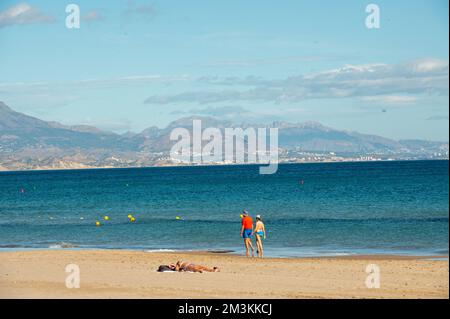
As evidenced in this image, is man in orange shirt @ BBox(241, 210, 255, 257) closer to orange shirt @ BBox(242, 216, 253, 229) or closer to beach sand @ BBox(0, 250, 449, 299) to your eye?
orange shirt @ BBox(242, 216, 253, 229)

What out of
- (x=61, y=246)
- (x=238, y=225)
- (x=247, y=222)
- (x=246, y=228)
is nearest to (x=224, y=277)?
(x=247, y=222)

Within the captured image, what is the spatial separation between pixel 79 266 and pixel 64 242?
15168 mm

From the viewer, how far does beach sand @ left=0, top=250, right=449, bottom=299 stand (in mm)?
19828

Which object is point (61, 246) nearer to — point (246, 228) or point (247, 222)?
point (246, 228)

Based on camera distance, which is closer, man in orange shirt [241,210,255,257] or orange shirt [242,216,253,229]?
orange shirt [242,216,253,229]

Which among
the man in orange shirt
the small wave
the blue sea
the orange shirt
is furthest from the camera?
the small wave

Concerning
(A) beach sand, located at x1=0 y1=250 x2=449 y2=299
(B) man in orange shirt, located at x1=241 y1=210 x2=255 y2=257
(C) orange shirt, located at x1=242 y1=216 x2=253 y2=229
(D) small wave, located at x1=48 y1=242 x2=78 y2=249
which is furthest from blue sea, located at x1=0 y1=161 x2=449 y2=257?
(A) beach sand, located at x1=0 y1=250 x2=449 y2=299

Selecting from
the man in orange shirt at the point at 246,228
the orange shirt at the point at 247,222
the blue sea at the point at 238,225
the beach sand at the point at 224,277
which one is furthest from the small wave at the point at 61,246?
the orange shirt at the point at 247,222

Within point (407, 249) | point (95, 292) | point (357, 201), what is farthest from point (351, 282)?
point (357, 201)

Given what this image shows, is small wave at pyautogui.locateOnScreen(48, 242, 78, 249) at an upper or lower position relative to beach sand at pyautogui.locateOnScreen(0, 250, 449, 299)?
upper

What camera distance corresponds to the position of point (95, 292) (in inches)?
778

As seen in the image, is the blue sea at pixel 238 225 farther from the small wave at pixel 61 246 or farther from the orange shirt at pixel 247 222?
the orange shirt at pixel 247 222
